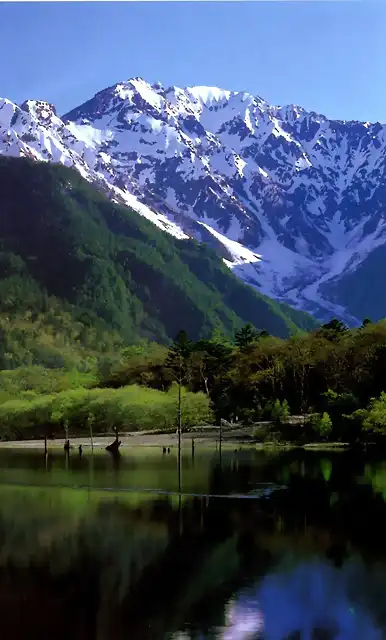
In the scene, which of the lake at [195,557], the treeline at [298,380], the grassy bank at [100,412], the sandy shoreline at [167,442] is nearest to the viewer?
the lake at [195,557]

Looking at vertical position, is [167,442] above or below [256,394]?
below

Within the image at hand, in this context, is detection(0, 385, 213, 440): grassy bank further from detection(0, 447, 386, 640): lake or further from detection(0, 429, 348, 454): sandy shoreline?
detection(0, 447, 386, 640): lake

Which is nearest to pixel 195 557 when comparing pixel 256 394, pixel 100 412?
pixel 256 394

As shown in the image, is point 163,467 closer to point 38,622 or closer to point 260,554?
point 260,554

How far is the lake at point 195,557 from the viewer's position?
35344mm

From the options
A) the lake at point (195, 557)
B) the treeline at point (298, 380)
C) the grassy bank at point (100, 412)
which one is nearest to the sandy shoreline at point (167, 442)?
the treeline at point (298, 380)

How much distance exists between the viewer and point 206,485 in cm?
7869

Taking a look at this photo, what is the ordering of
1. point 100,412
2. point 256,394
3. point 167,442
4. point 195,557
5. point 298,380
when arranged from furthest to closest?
point 100,412, point 256,394, point 298,380, point 167,442, point 195,557

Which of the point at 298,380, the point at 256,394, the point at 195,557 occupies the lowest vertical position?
the point at 195,557

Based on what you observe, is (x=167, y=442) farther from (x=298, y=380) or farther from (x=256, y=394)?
(x=298, y=380)

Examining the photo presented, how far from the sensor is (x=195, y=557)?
47656 mm

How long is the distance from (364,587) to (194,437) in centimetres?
10835

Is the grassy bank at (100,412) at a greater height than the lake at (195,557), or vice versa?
the grassy bank at (100,412)

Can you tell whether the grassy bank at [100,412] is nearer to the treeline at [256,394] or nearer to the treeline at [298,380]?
the treeline at [256,394]
